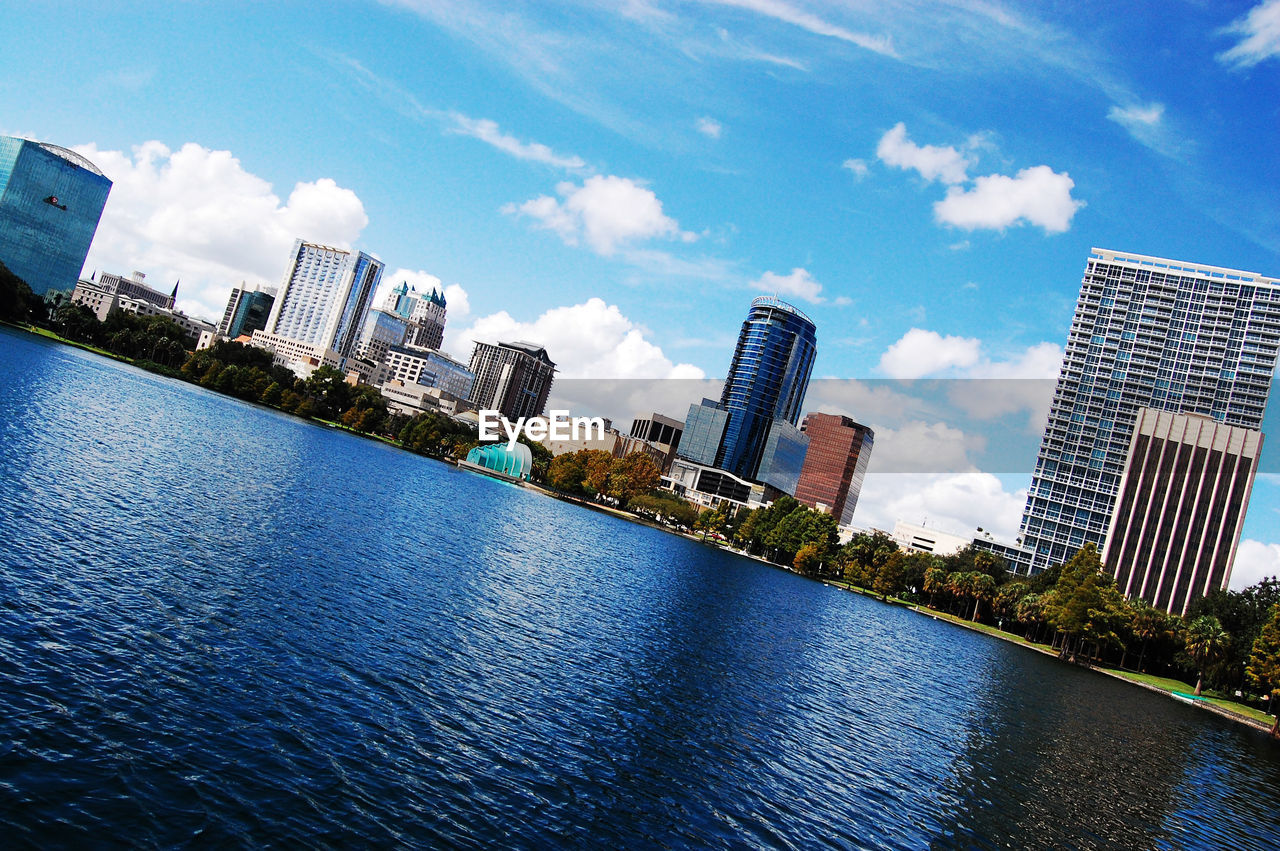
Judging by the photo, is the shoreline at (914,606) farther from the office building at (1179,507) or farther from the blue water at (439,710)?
the office building at (1179,507)

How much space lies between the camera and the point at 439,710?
25594 millimetres

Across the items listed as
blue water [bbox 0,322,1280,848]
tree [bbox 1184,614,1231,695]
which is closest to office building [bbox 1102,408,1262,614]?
tree [bbox 1184,614,1231,695]

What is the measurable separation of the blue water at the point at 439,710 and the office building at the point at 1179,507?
136 meters

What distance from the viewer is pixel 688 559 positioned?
117 metres

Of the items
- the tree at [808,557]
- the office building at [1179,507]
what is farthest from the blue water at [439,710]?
the office building at [1179,507]

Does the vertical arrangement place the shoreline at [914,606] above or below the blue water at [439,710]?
above

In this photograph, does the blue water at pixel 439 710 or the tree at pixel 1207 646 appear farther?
the tree at pixel 1207 646

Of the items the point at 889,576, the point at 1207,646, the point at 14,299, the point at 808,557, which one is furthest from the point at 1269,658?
the point at 14,299

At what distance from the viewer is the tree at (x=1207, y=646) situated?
10012cm

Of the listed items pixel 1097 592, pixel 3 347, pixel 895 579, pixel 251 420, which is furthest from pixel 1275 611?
pixel 3 347

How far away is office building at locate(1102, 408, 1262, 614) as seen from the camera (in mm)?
178000

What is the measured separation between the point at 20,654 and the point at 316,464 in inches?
2785

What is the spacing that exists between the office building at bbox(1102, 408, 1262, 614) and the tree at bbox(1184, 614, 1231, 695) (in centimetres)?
8847

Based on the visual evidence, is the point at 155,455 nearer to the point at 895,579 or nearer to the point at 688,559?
the point at 688,559
